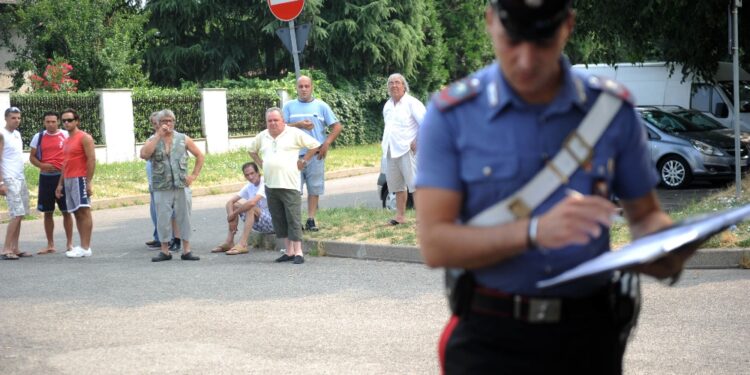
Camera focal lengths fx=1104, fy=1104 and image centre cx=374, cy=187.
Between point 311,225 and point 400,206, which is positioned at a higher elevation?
point 400,206

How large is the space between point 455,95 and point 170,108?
27739mm

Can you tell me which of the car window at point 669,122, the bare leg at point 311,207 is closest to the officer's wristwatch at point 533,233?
the bare leg at point 311,207

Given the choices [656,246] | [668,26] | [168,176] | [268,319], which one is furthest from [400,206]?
[656,246]

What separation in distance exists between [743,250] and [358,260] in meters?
4.10

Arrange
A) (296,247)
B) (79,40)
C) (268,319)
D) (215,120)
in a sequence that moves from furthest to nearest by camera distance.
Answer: (79,40) < (215,120) < (296,247) < (268,319)

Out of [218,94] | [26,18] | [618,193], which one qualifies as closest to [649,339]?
[618,193]

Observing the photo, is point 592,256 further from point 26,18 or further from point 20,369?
point 26,18

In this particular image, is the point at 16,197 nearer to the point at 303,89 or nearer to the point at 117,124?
the point at 303,89

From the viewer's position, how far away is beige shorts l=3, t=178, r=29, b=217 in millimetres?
13926

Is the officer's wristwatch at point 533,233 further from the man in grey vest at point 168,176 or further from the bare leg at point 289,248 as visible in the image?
the man in grey vest at point 168,176

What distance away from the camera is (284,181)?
12.3m

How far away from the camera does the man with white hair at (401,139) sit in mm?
13688

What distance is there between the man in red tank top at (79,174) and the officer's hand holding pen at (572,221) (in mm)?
11809

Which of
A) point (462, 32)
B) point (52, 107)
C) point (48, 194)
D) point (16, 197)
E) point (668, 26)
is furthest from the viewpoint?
point (462, 32)
